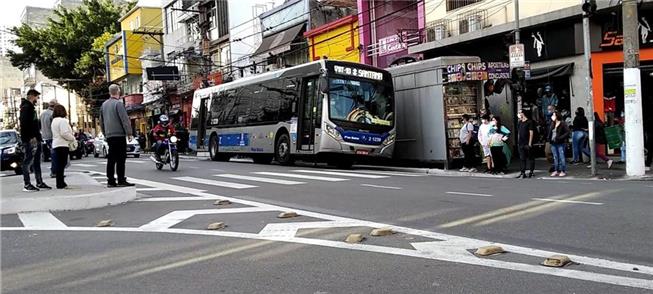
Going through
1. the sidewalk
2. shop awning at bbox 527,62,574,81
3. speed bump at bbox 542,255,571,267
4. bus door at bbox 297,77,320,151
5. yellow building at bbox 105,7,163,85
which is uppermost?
yellow building at bbox 105,7,163,85

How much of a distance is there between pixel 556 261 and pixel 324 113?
1253 centimetres

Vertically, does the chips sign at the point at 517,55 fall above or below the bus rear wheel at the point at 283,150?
above

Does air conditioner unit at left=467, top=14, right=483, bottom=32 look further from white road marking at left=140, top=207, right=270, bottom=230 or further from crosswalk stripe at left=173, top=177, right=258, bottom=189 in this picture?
white road marking at left=140, top=207, right=270, bottom=230

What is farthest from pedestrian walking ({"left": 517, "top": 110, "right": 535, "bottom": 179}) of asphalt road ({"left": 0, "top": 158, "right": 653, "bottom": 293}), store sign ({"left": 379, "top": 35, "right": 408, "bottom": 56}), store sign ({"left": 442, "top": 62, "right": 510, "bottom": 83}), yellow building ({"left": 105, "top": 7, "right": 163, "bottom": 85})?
yellow building ({"left": 105, "top": 7, "right": 163, "bottom": 85})

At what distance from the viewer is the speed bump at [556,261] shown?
5.28 metres

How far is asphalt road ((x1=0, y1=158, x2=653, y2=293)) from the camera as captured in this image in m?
4.94

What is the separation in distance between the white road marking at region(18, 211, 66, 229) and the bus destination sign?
1023 cm

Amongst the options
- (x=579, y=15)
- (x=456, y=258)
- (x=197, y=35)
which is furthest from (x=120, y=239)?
(x=197, y=35)

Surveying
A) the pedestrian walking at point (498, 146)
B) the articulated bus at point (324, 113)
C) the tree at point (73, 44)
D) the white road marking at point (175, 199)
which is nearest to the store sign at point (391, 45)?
the articulated bus at point (324, 113)

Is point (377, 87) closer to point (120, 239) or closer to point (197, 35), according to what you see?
point (120, 239)

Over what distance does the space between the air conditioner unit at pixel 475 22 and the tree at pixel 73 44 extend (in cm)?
4815

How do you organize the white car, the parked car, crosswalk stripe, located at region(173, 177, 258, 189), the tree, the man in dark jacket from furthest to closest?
1. the tree
2. the white car
3. the parked car
4. crosswalk stripe, located at region(173, 177, 258, 189)
5. the man in dark jacket

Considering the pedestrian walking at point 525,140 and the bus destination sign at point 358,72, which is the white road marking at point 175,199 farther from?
the pedestrian walking at point 525,140

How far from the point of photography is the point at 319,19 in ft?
107
